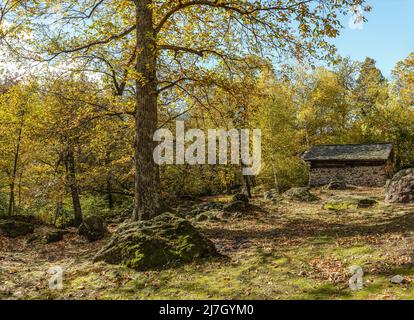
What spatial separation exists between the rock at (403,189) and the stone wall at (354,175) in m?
15.4

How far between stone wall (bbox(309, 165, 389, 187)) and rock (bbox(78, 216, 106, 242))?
→ 23697mm

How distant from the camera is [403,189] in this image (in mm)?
15430

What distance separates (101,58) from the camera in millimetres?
13242

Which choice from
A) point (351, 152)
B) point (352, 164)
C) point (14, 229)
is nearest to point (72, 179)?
point (14, 229)

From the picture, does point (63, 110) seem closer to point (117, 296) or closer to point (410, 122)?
point (117, 296)

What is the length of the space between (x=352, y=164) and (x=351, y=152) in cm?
119

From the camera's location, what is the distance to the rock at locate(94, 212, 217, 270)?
726 centimetres

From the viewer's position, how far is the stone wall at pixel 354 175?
30.6 metres

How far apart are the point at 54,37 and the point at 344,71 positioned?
46.2 metres

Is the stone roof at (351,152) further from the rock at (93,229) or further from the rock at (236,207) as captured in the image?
the rock at (93,229)

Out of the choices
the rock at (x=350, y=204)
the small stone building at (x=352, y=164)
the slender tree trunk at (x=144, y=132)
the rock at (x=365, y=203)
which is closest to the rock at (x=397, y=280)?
the slender tree trunk at (x=144, y=132)

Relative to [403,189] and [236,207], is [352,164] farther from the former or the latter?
[236,207]

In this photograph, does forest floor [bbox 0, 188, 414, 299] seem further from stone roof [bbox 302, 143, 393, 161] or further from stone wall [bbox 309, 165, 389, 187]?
stone wall [bbox 309, 165, 389, 187]
